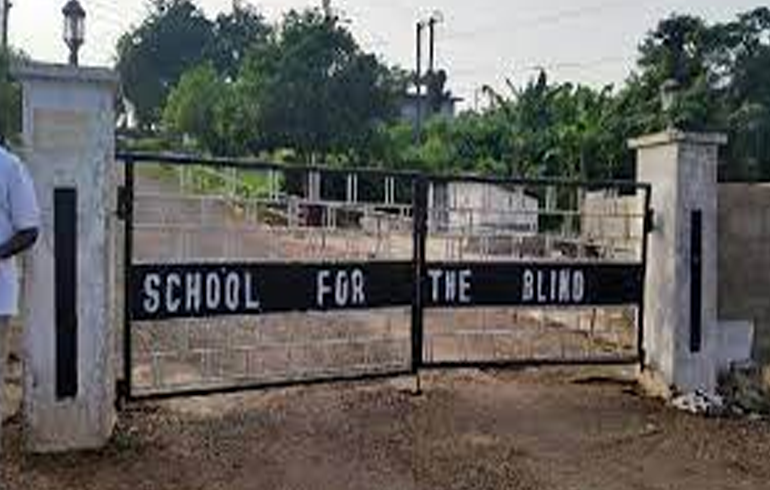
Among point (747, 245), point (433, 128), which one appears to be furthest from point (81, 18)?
point (433, 128)

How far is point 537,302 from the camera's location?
8.55 metres

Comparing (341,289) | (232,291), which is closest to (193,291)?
(232,291)

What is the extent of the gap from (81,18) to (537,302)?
331 inches

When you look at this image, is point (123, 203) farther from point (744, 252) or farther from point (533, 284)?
point (744, 252)

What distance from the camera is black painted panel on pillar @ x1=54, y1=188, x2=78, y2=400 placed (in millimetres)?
6387

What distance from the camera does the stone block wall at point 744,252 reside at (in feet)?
30.3

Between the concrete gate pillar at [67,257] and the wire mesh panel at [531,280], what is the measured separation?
2.40m

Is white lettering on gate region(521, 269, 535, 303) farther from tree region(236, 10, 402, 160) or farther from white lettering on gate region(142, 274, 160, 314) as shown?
tree region(236, 10, 402, 160)

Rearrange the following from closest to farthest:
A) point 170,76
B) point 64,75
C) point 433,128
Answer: point 64,75 → point 433,128 → point 170,76

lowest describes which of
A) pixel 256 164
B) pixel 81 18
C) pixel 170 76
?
pixel 256 164

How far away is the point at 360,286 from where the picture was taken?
25.6 ft

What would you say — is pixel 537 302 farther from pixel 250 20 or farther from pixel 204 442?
pixel 250 20

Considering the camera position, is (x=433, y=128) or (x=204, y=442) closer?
(x=204, y=442)

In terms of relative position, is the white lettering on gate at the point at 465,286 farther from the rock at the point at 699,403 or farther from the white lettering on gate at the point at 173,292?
the white lettering on gate at the point at 173,292
